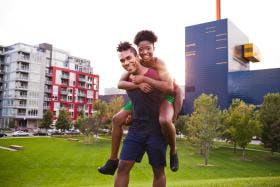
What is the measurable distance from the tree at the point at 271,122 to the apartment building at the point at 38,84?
5969 centimetres

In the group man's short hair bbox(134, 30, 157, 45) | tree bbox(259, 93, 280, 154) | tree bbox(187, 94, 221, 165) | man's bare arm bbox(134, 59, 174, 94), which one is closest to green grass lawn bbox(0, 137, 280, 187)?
tree bbox(187, 94, 221, 165)

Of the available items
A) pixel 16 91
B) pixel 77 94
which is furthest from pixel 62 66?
pixel 16 91

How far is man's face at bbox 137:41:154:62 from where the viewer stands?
5.23m

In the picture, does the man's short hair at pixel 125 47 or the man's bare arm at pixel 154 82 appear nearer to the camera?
the man's bare arm at pixel 154 82

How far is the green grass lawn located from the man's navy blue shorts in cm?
1436

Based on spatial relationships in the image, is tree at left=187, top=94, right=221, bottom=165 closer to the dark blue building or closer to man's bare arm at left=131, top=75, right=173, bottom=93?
man's bare arm at left=131, top=75, right=173, bottom=93

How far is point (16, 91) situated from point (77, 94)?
62.1 feet

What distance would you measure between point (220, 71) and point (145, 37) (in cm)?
10185

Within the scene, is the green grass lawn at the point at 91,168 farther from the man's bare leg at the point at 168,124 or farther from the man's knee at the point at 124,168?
the man's knee at the point at 124,168

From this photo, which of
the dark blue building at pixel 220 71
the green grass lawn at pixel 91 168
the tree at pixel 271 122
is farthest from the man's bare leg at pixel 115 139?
the dark blue building at pixel 220 71

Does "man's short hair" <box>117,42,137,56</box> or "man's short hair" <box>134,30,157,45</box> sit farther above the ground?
"man's short hair" <box>134,30,157,45</box>

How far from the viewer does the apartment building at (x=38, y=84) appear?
3332 inches

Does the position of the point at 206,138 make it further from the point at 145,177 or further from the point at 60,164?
the point at 60,164

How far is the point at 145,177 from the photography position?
90.2 ft
